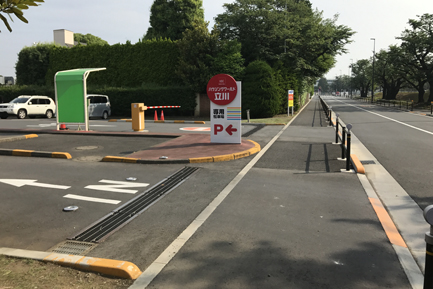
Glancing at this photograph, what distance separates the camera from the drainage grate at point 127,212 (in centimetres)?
462

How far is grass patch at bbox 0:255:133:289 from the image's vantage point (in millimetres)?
3303

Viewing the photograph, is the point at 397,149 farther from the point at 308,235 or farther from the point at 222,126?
the point at 308,235

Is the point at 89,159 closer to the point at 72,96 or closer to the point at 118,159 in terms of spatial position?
the point at 118,159

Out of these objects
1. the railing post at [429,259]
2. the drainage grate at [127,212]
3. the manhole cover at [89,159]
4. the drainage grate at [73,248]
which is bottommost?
the drainage grate at [73,248]

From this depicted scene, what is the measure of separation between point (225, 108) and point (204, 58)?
57.3ft

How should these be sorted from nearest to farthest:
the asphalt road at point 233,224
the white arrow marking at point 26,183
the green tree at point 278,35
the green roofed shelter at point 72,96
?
the asphalt road at point 233,224 < the white arrow marking at point 26,183 < the green roofed shelter at point 72,96 < the green tree at point 278,35

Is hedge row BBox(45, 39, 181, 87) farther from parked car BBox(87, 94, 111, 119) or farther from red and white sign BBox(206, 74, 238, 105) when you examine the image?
red and white sign BBox(206, 74, 238, 105)

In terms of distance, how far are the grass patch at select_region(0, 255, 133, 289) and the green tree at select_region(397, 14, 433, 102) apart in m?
50.8

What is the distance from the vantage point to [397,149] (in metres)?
11.7

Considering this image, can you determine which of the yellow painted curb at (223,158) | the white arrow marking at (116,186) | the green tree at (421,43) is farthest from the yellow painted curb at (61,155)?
the green tree at (421,43)

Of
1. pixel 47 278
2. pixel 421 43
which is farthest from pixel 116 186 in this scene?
pixel 421 43

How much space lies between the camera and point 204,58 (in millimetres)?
28312

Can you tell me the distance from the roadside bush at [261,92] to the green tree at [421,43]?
2925cm

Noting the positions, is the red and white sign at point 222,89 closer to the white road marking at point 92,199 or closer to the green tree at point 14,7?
the white road marking at point 92,199
